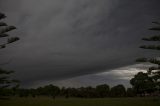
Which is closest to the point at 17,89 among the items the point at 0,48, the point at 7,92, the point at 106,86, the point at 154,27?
the point at 7,92

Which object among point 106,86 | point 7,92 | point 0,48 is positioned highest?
point 106,86

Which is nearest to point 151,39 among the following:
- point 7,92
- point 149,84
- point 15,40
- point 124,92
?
point 149,84

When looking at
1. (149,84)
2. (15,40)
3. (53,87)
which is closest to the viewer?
(15,40)

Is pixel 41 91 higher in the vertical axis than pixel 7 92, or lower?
higher

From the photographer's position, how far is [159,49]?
63.4ft

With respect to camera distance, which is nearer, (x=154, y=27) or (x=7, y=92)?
(x=7, y=92)

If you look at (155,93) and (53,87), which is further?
(53,87)

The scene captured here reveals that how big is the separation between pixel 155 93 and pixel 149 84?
64 cm

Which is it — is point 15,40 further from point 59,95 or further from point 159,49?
point 59,95

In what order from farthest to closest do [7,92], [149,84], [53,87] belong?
[53,87] → [149,84] → [7,92]

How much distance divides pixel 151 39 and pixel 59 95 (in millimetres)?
116532

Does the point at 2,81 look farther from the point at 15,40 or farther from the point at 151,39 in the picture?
the point at 151,39

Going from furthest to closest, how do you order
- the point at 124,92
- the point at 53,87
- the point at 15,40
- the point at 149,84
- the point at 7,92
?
the point at 53,87, the point at 124,92, the point at 149,84, the point at 15,40, the point at 7,92

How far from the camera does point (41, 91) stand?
430 ft
